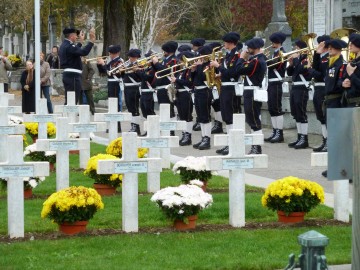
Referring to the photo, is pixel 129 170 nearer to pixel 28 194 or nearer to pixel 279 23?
pixel 28 194

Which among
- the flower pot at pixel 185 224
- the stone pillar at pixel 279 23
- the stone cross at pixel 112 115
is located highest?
the stone pillar at pixel 279 23

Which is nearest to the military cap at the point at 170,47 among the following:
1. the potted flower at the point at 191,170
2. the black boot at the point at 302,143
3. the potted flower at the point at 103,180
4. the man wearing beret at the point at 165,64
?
the man wearing beret at the point at 165,64

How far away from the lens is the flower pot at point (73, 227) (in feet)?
35.9

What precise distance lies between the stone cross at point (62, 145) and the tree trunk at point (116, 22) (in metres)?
20.0

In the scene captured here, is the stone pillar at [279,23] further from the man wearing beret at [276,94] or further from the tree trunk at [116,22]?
the man wearing beret at [276,94]

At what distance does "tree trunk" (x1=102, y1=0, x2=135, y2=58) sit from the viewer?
109ft

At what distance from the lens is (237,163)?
38.1ft

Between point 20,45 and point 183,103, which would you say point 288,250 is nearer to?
point 183,103

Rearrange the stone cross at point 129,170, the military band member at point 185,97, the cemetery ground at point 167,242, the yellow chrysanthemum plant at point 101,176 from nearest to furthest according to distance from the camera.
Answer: the cemetery ground at point 167,242
the stone cross at point 129,170
the yellow chrysanthemum plant at point 101,176
the military band member at point 185,97

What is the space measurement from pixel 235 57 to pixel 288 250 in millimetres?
9082

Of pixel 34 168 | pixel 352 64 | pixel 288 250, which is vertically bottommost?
pixel 288 250

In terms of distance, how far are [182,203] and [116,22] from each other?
23.0 metres

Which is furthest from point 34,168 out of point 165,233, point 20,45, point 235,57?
point 20,45

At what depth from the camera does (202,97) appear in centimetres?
2095
